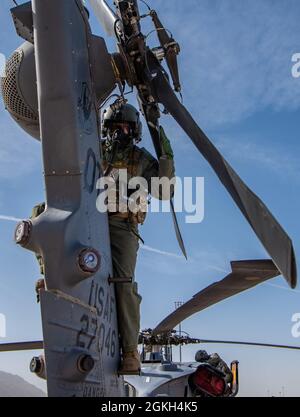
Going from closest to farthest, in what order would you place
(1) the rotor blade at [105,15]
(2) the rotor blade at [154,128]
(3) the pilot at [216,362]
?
(1) the rotor blade at [105,15] < (2) the rotor blade at [154,128] < (3) the pilot at [216,362]

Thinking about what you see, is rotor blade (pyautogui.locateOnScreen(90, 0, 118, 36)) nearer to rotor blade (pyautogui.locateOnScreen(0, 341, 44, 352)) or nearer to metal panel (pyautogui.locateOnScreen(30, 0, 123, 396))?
metal panel (pyautogui.locateOnScreen(30, 0, 123, 396))

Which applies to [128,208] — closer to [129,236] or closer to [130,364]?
[129,236]

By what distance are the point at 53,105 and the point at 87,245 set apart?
1.05 meters

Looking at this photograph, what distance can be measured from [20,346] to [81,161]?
176 inches

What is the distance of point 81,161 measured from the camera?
379 centimetres

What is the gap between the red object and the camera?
5770 millimetres

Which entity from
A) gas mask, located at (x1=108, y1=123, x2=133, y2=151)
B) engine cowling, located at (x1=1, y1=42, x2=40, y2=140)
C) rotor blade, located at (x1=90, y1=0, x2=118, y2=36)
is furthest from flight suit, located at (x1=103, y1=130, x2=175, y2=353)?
rotor blade, located at (x1=90, y1=0, x2=118, y2=36)

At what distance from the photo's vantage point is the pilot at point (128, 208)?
13.9 ft

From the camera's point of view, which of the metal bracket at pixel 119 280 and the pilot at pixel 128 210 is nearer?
the metal bracket at pixel 119 280

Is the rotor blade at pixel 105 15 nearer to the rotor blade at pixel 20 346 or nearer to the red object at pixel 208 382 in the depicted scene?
the red object at pixel 208 382

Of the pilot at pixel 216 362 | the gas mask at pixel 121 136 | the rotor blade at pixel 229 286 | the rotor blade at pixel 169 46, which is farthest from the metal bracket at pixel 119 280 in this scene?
the pilot at pixel 216 362

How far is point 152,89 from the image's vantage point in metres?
4.13

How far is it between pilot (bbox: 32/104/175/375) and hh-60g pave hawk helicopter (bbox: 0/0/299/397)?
0.13 metres
